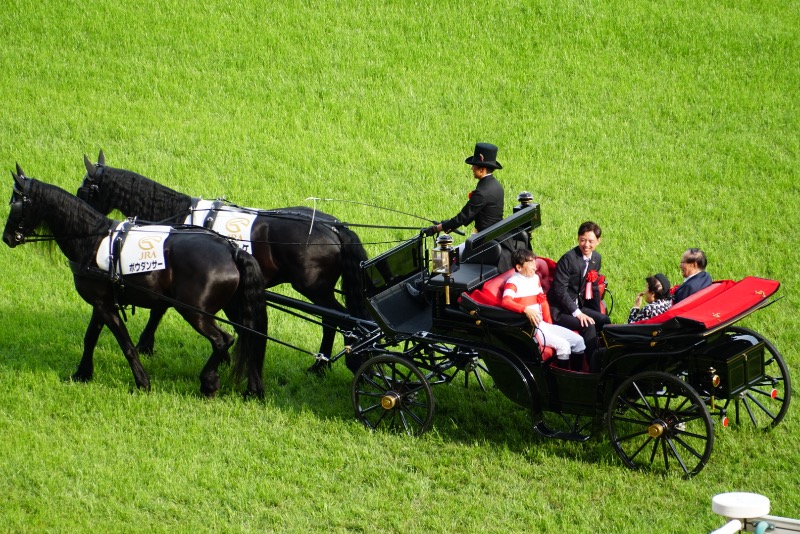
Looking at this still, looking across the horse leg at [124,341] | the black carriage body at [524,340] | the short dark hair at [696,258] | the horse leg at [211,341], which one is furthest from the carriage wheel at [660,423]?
the horse leg at [124,341]

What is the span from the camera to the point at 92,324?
9.70m

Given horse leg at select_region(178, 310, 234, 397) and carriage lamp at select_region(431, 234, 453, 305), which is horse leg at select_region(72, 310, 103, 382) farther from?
carriage lamp at select_region(431, 234, 453, 305)

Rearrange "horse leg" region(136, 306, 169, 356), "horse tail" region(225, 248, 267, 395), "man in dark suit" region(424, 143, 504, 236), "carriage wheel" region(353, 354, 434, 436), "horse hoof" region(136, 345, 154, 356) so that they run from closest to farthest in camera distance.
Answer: "carriage wheel" region(353, 354, 434, 436) < "man in dark suit" region(424, 143, 504, 236) < "horse tail" region(225, 248, 267, 395) < "horse leg" region(136, 306, 169, 356) < "horse hoof" region(136, 345, 154, 356)

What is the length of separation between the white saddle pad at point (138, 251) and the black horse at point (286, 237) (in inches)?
28.2

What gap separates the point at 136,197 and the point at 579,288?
484 cm

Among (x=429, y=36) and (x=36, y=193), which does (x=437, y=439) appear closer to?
(x=36, y=193)

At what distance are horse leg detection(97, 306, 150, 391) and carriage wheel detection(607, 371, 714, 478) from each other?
184 inches

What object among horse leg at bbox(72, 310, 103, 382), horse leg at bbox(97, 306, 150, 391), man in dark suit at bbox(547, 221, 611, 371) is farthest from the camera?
horse leg at bbox(72, 310, 103, 382)

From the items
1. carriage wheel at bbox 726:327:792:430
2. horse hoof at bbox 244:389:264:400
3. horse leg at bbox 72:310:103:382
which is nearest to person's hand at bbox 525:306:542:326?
carriage wheel at bbox 726:327:792:430

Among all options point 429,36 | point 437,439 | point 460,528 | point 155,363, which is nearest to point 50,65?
point 429,36

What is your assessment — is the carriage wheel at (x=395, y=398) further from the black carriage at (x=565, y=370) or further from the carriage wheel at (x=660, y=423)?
the carriage wheel at (x=660, y=423)

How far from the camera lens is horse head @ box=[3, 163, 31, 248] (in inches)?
360

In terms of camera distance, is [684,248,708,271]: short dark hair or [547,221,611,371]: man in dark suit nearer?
[547,221,611,371]: man in dark suit

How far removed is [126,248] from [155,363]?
1867 mm
